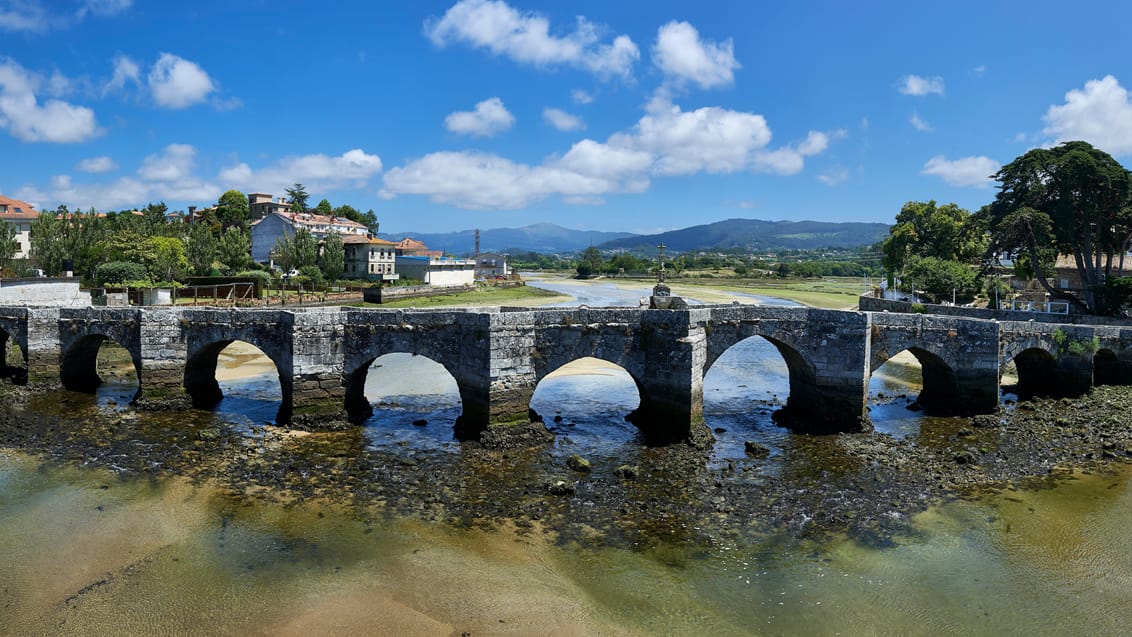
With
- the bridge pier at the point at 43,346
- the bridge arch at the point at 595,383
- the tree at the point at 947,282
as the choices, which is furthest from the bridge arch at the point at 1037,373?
the bridge pier at the point at 43,346

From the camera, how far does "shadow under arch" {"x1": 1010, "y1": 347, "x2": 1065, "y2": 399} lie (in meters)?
25.8

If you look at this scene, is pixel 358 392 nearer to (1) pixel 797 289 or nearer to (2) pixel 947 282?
(2) pixel 947 282

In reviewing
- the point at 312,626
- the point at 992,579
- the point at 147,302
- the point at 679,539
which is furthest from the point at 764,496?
the point at 147,302

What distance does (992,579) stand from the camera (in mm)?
12156

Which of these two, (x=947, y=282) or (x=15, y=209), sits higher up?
(x=15, y=209)

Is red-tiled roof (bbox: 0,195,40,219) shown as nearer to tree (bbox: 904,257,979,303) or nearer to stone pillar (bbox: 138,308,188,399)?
stone pillar (bbox: 138,308,188,399)

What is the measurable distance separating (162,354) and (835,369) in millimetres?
24458

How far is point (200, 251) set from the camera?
53.8 metres

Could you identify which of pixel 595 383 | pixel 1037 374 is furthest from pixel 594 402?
pixel 1037 374

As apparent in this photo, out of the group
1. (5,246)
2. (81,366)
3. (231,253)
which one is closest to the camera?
(81,366)

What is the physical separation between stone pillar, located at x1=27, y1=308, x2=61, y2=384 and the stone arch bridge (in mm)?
47

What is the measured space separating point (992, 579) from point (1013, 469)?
7.33m

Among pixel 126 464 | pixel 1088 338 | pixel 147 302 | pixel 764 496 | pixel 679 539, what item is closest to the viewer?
pixel 679 539

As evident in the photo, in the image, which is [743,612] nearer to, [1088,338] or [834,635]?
[834,635]
